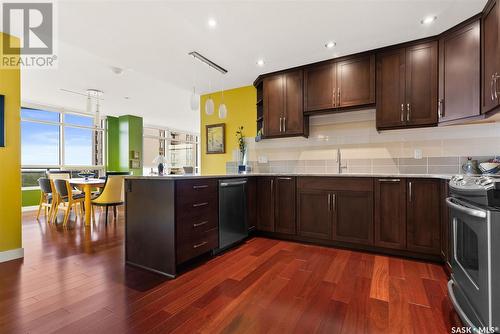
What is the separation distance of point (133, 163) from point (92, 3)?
6060 millimetres

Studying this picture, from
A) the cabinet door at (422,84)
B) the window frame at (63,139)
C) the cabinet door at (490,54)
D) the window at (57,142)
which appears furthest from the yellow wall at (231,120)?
the window at (57,142)

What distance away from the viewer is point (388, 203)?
2.62 m

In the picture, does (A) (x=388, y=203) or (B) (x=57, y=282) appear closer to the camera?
(B) (x=57, y=282)

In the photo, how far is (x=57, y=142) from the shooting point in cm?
649

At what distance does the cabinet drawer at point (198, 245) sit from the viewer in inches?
86.3

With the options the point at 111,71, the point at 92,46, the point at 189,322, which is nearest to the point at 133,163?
the point at 111,71

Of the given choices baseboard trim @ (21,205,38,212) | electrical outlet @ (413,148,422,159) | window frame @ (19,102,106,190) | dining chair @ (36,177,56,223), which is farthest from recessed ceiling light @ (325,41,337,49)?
baseboard trim @ (21,205,38,212)

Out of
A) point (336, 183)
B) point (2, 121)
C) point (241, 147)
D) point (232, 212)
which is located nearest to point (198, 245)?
point (232, 212)

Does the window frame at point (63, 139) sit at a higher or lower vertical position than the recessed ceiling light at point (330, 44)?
lower

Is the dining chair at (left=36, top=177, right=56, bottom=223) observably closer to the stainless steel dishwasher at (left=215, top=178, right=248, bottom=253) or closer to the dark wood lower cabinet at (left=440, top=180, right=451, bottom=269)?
the stainless steel dishwasher at (left=215, top=178, right=248, bottom=253)

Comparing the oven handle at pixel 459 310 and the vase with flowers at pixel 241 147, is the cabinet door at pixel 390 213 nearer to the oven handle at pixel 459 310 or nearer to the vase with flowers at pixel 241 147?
the oven handle at pixel 459 310

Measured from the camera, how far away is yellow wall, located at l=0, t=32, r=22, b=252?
255cm

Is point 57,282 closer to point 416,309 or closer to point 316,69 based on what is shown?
point 416,309

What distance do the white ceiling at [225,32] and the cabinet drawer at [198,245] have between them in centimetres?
220
